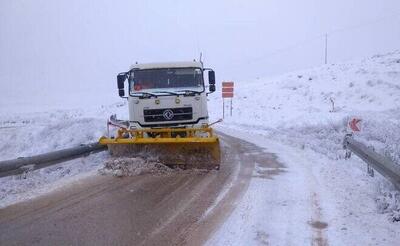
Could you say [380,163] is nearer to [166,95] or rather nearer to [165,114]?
[165,114]

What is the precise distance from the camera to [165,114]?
38.8 feet

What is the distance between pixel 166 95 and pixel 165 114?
19.2 inches

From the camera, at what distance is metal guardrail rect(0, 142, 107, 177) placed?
9.02 m

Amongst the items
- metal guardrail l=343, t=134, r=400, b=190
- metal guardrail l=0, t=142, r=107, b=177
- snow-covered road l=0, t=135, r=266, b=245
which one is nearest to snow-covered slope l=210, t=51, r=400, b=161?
metal guardrail l=343, t=134, r=400, b=190

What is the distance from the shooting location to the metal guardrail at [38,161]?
902cm

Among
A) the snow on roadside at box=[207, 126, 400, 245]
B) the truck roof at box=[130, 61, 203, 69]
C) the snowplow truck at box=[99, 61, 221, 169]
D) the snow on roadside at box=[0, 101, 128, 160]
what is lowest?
the snow on roadside at box=[0, 101, 128, 160]

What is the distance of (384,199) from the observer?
7637mm

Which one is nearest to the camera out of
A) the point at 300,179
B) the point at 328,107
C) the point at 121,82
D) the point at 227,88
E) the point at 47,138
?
the point at 300,179

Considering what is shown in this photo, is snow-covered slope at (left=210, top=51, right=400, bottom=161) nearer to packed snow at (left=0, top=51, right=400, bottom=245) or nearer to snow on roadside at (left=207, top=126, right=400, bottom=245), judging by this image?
packed snow at (left=0, top=51, right=400, bottom=245)

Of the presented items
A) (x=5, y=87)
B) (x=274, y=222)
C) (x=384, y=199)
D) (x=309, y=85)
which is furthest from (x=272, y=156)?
(x=5, y=87)

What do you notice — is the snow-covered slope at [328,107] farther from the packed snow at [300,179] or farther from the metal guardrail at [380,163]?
the metal guardrail at [380,163]

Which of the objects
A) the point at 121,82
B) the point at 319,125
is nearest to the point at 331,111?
the point at 319,125

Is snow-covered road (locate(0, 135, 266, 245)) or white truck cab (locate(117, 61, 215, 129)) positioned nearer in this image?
snow-covered road (locate(0, 135, 266, 245))

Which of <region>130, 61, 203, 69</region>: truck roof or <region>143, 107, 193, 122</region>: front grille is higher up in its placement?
<region>130, 61, 203, 69</region>: truck roof
